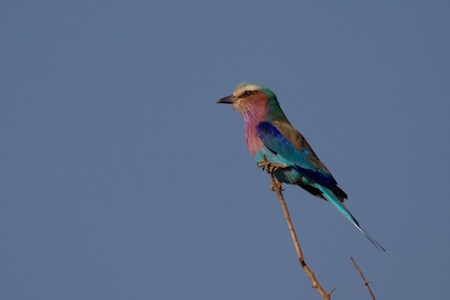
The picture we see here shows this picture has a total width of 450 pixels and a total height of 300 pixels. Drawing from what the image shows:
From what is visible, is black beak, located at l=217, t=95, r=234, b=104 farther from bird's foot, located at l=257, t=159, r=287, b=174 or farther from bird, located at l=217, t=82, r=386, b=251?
bird's foot, located at l=257, t=159, r=287, b=174

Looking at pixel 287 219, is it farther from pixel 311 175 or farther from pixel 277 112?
pixel 277 112

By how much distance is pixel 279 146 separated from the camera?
7262mm

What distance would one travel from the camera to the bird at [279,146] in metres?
7.02

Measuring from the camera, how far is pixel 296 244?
3812 mm

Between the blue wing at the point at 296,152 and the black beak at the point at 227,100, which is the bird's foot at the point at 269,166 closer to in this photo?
the blue wing at the point at 296,152

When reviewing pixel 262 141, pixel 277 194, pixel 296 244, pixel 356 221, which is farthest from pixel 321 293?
pixel 262 141

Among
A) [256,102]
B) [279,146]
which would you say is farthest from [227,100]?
[279,146]

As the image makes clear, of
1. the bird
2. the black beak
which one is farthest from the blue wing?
the black beak

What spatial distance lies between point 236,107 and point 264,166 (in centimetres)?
134

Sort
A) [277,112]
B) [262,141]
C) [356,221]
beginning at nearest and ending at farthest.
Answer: [356,221]
[262,141]
[277,112]

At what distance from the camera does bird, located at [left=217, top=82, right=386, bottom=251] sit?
277 inches

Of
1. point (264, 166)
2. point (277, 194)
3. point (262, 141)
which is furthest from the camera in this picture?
point (262, 141)

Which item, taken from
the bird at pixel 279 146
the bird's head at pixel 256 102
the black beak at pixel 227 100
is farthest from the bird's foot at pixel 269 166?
the black beak at pixel 227 100

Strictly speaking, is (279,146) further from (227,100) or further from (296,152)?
(227,100)
